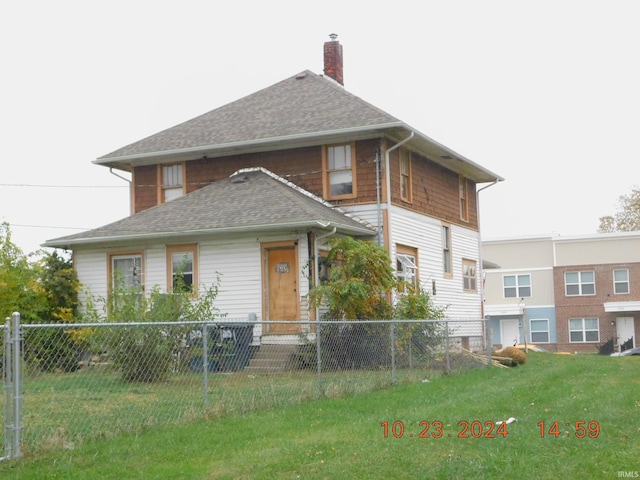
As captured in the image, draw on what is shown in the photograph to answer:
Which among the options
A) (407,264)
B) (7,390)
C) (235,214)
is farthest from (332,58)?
(7,390)

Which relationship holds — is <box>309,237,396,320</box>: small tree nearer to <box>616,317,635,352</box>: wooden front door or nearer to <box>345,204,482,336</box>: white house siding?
<box>345,204,482,336</box>: white house siding

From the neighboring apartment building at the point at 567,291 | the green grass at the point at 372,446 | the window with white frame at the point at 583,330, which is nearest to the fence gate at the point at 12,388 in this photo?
the green grass at the point at 372,446

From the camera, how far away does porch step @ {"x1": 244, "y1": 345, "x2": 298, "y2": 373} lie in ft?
46.4

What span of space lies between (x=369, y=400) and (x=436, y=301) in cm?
1278

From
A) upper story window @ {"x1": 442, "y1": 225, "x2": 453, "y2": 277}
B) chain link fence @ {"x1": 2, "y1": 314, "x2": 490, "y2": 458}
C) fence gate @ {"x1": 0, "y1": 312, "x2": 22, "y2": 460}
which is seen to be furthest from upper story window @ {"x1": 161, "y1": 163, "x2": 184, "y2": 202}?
fence gate @ {"x1": 0, "y1": 312, "x2": 22, "y2": 460}

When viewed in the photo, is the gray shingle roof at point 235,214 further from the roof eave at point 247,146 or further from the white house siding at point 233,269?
the roof eave at point 247,146

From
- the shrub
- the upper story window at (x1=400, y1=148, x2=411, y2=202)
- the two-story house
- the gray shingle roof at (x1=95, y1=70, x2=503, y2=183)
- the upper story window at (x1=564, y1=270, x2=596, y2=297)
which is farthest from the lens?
the upper story window at (x1=564, y1=270, x2=596, y2=297)

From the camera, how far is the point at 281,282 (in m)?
20.1

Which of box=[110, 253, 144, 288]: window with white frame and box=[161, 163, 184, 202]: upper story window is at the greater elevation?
box=[161, 163, 184, 202]: upper story window

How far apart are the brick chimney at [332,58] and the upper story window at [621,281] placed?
25964 millimetres

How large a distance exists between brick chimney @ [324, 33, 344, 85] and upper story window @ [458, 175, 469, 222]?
202 inches

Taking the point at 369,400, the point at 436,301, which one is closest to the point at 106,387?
the point at 369,400

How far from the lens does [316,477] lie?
7207 millimetres

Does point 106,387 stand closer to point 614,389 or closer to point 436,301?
point 614,389
